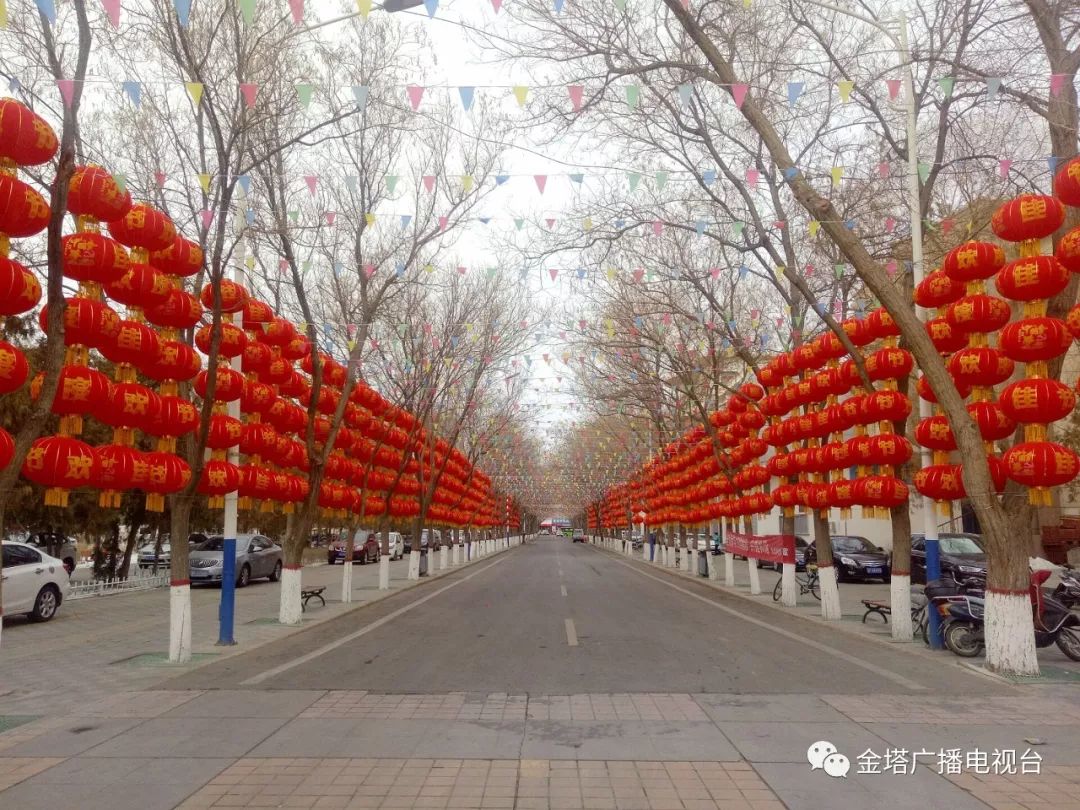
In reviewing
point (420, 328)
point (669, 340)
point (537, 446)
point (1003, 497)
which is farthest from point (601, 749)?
point (537, 446)

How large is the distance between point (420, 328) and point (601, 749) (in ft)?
55.1

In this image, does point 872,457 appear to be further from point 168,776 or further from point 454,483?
point 454,483

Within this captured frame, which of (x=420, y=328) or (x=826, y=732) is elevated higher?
(x=420, y=328)

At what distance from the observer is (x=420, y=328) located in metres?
21.6

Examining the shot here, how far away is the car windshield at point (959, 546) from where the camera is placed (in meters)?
20.7

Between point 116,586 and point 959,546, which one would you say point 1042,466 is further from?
point 116,586

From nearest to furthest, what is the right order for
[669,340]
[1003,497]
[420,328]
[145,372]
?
[145,372] < [1003,497] < [420,328] < [669,340]

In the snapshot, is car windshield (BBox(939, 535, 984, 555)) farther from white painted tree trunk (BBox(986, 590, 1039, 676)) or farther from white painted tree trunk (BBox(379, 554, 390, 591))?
white painted tree trunk (BBox(379, 554, 390, 591))

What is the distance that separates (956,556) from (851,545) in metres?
5.78

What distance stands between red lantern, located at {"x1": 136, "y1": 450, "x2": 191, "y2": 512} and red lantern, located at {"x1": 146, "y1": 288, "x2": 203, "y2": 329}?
5.18 feet

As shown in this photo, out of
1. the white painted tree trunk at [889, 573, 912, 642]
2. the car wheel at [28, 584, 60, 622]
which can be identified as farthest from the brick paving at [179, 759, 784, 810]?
the car wheel at [28, 584, 60, 622]

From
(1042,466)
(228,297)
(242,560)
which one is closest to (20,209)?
(228,297)

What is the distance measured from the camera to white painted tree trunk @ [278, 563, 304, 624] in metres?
14.1

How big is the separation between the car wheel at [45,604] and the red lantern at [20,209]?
10.00 m
